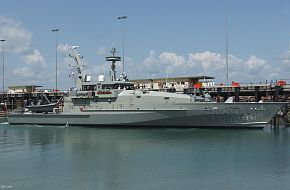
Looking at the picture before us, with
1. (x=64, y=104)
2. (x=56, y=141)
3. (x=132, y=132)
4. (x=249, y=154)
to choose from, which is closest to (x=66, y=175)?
(x=249, y=154)

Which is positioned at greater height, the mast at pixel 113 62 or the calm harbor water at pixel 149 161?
the mast at pixel 113 62

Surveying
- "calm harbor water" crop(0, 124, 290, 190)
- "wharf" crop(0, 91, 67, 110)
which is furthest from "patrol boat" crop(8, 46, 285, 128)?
"wharf" crop(0, 91, 67, 110)

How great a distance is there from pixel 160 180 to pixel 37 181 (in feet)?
Answer: 20.5

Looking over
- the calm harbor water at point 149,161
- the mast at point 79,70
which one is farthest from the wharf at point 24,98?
the calm harbor water at point 149,161

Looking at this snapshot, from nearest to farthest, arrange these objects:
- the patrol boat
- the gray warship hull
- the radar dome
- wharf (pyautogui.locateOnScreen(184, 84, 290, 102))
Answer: the gray warship hull, the patrol boat, the radar dome, wharf (pyautogui.locateOnScreen(184, 84, 290, 102))

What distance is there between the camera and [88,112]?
174ft

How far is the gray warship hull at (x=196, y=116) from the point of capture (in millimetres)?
45406

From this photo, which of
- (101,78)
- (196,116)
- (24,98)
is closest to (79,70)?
(101,78)

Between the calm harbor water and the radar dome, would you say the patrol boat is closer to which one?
the radar dome

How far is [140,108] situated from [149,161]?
2200cm

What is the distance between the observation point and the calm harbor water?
69.4 feet

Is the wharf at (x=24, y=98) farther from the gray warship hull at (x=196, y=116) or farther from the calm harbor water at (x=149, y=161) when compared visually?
the calm harbor water at (x=149, y=161)

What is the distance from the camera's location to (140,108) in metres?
48.8

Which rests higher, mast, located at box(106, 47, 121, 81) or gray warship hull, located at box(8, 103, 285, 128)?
mast, located at box(106, 47, 121, 81)
